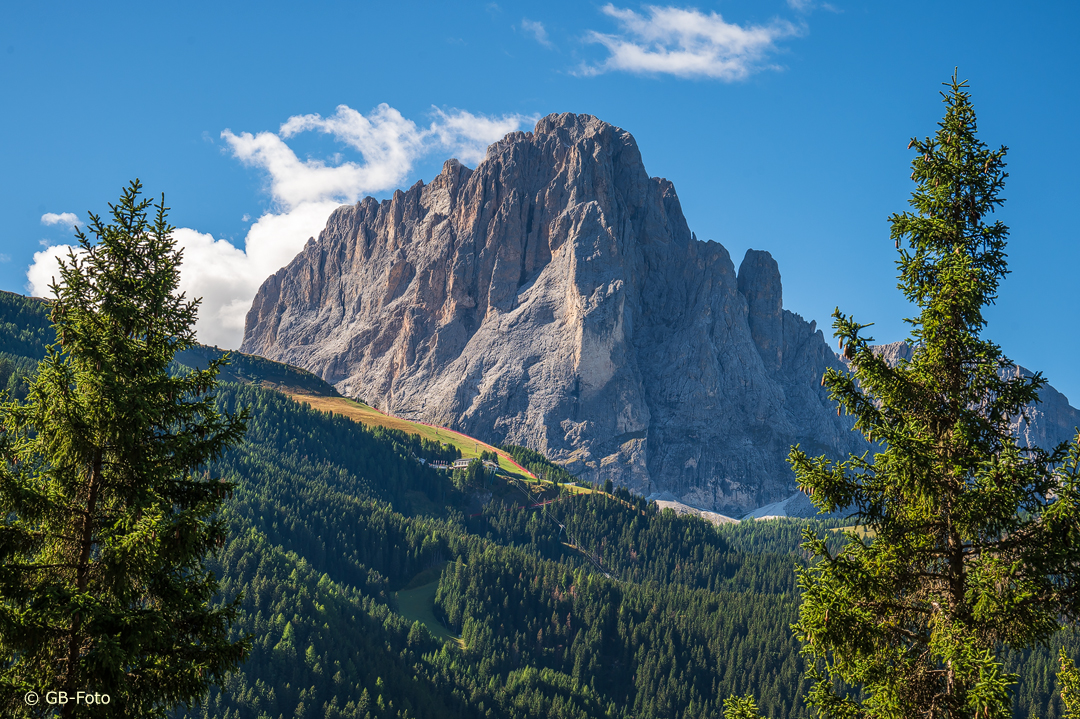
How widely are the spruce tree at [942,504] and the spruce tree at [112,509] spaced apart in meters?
11.6

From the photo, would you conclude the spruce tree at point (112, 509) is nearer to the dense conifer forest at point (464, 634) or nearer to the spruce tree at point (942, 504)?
the spruce tree at point (942, 504)

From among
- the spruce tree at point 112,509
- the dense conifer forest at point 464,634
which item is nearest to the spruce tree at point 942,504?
the spruce tree at point 112,509

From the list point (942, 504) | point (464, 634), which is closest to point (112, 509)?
point (942, 504)

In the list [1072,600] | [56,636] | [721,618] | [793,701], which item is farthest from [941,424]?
[721,618]

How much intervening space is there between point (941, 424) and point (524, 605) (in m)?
174

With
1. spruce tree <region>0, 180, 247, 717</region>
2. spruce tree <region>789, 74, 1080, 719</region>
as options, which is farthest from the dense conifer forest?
spruce tree <region>789, 74, 1080, 719</region>

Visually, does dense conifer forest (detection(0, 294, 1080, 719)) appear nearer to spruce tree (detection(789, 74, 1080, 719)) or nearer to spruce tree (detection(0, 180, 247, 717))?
spruce tree (detection(0, 180, 247, 717))

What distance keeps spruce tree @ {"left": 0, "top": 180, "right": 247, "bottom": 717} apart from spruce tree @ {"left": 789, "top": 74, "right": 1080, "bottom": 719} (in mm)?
11597

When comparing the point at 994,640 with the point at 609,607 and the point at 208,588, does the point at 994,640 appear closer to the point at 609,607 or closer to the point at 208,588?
the point at 208,588

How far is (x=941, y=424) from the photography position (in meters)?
15.6

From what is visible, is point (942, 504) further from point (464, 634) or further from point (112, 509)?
point (464, 634)

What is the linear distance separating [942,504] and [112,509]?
51.4 feet

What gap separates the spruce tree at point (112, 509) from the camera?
14.4 metres

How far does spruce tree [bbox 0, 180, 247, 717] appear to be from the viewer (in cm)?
1438
